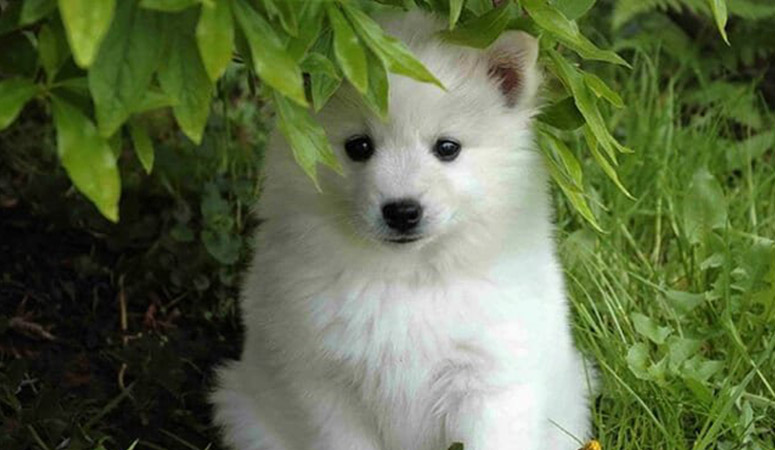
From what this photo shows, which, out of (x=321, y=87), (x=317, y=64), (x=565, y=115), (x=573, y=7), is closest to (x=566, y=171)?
(x=565, y=115)

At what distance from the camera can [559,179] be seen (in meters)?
3.28

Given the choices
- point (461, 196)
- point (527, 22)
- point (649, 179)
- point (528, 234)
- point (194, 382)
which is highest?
point (527, 22)

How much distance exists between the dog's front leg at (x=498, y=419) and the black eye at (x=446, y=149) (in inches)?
22.6

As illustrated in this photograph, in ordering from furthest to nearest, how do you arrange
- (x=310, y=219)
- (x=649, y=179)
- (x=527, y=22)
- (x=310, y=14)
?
1. (x=649, y=179)
2. (x=310, y=219)
3. (x=527, y=22)
4. (x=310, y=14)

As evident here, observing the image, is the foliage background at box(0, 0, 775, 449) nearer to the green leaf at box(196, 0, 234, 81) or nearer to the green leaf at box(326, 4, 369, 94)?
the green leaf at box(326, 4, 369, 94)

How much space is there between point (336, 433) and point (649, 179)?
70.5 inches

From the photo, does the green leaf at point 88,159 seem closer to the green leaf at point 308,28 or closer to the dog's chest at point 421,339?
the green leaf at point 308,28

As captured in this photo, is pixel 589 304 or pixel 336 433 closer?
pixel 336 433

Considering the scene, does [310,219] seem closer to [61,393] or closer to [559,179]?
[559,179]

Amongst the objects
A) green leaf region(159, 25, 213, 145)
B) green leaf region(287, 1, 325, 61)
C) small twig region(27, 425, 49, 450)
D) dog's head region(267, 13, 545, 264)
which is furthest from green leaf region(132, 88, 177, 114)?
small twig region(27, 425, 49, 450)

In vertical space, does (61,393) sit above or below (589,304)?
below

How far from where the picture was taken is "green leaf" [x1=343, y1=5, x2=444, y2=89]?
2.42 meters

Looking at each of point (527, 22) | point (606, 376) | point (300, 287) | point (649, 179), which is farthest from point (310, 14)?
point (649, 179)

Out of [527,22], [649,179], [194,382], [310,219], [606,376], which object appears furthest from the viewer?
[649,179]
